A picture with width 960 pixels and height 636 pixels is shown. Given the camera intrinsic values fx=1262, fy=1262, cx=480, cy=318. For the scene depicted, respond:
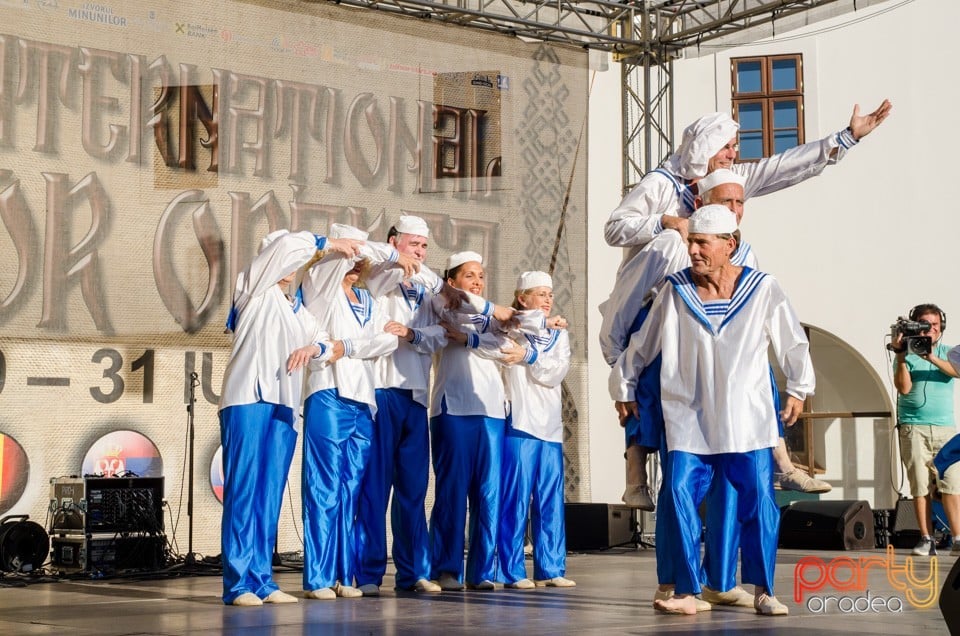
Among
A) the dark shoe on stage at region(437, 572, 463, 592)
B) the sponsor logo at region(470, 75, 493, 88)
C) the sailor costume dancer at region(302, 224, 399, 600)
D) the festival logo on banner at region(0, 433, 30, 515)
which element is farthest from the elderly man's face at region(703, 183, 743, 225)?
the sponsor logo at region(470, 75, 493, 88)

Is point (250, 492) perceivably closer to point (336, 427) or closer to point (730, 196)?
point (336, 427)

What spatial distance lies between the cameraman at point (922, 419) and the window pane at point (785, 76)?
498cm

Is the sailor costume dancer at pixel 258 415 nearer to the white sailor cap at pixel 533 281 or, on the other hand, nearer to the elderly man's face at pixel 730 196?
the white sailor cap at pixel 533 281

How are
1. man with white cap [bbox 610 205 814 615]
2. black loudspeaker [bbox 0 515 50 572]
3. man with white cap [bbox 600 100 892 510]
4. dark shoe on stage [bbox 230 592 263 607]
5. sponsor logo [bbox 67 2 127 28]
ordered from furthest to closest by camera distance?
sponsor logo [bbox 67 2 127 28] < black loudspeaker [bbox 0 515 50 572] < dark shoe on stage [bbox 230 592 263 607] < man with white cap [bbox 600 100 892 510] < man with white cap [bbox 610 205 814 615]

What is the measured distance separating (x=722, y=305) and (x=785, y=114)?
28.4 feet

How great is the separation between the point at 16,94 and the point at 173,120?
108cm

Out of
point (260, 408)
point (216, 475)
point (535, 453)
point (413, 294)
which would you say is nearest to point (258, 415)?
point (260, 408)

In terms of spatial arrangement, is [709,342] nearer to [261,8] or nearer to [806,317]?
[261,8]

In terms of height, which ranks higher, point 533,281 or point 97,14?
point 97,14

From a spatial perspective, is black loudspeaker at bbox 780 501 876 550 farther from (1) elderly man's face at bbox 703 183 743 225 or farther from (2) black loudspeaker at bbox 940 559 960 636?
(2) black loudspeaker at bbox 940 559 960 636

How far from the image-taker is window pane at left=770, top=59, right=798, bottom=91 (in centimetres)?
1226

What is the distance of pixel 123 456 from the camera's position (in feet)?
28.6

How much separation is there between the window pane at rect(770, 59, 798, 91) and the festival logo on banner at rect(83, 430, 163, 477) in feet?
22.8

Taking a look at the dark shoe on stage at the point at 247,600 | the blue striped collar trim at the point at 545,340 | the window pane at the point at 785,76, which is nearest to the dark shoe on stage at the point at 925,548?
the blue striped collar trim at the point at 545,340
